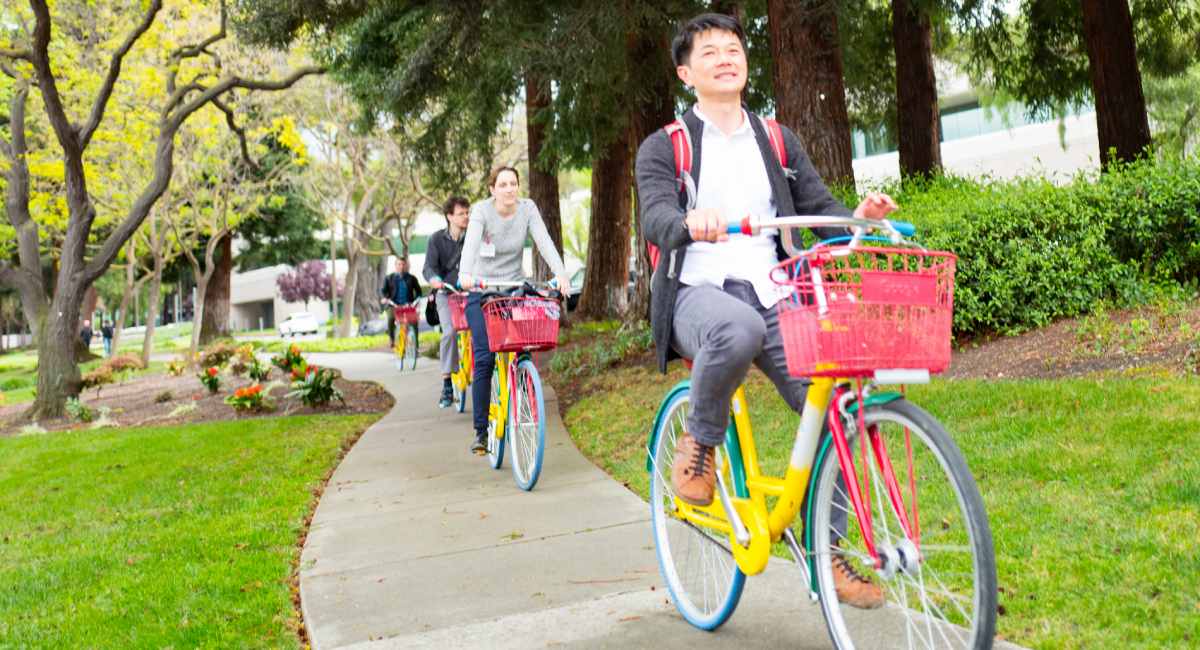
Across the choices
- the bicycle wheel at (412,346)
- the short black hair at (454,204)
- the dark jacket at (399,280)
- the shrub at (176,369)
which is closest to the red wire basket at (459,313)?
the short black hair at (454,204)

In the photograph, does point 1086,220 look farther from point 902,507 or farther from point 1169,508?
point 902,507

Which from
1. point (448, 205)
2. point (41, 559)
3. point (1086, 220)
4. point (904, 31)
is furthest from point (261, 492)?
point (904, 31)

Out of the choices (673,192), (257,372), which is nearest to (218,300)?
(257,372)

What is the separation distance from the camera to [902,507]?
9.51 feet

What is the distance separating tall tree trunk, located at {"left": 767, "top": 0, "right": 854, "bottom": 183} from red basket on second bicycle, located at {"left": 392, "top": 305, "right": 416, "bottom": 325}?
912 centimetres

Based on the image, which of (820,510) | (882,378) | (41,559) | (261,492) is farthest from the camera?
(261,492)

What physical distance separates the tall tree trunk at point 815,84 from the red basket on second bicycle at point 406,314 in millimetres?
9117

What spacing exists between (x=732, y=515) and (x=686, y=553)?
65 centimetres

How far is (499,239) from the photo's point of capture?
7793mm

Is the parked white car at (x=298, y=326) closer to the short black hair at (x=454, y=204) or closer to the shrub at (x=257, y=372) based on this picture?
the shrub at (x=257, y=372)

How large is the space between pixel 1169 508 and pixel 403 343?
50.1 ft

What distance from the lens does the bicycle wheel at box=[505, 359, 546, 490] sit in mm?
6910

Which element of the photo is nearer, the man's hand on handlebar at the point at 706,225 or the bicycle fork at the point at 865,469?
the bicycle fork at the point at 865,469

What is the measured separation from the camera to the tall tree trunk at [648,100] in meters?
13.0
